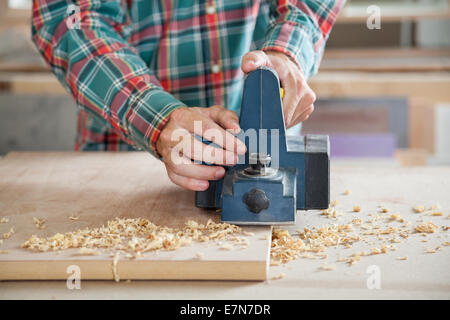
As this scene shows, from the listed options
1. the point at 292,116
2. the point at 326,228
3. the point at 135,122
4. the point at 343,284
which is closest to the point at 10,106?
the point at 135,122

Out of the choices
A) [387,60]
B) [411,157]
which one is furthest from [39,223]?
[387,60]

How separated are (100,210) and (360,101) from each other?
6.73 ft

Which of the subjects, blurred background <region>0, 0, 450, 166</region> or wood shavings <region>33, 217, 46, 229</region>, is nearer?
wood shavings <region>33, 217, 46, 229</region>

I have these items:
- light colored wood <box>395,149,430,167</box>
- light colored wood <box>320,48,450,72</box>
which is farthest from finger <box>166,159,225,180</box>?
light colored wood <box>320,48,450,72</box>

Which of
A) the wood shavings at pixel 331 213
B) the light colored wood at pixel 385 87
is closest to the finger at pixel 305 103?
the wood shavings at pixel 331 213

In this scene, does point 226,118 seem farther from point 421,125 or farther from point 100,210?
point 421,125

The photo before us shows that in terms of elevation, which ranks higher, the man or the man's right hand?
the man

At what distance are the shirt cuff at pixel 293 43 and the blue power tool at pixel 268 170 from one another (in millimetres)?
318

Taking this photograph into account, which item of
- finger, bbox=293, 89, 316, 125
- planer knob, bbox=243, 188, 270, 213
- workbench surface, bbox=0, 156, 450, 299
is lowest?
workbench surface, bbox=0, 156, 450, 299

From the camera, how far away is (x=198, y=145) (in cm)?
116

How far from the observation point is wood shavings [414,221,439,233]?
1120 millimetres

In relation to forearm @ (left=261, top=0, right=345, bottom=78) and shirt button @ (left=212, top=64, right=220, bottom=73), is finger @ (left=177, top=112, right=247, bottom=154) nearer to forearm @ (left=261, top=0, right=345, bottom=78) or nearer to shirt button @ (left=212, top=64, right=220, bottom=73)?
forearm @ (left=261, top=0, right=345, bottom=78)

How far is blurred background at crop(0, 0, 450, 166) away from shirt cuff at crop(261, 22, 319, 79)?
114 cm
